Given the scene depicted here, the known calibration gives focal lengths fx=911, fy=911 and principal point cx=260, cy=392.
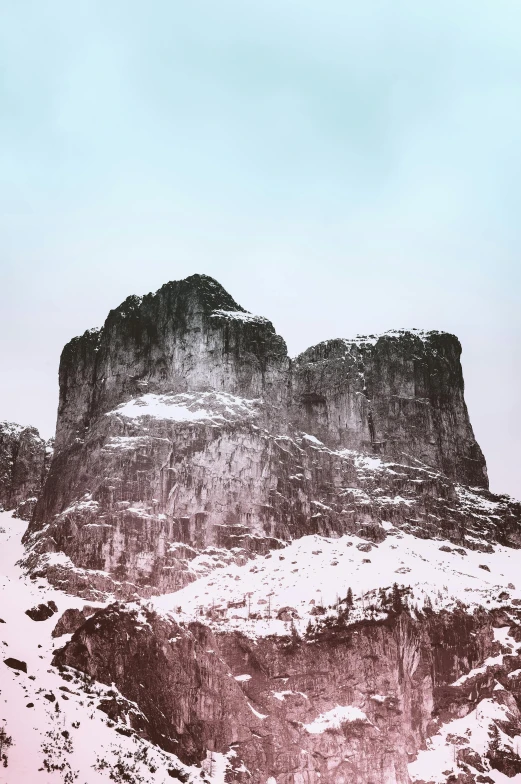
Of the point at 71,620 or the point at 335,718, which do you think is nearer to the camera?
the point at 71,620

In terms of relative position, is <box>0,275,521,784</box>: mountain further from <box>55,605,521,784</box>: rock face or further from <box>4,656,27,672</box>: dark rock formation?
<box>4,656,27,672</box>: dark rock formation

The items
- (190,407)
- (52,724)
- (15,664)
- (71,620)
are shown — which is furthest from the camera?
(190,407)

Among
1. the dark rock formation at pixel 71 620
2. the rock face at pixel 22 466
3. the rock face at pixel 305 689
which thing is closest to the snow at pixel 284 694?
the rock face at pixel 305 689

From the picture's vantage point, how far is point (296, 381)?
579ft

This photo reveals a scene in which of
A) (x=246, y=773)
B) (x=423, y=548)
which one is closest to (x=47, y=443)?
(x=423, y=548)

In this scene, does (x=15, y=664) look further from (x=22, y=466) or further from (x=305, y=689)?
(x=22, y=466)

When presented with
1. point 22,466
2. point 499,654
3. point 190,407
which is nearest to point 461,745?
point 499,654

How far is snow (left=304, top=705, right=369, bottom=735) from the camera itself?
387 feet

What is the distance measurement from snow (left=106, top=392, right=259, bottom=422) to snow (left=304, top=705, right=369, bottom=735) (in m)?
56.8

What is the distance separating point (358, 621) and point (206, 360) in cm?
6002

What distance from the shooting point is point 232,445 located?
157625 mm

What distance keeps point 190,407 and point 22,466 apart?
1672 inches

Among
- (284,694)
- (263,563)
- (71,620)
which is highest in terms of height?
(263,563)

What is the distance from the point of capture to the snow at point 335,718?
387ft
